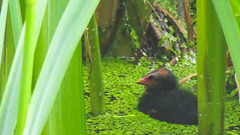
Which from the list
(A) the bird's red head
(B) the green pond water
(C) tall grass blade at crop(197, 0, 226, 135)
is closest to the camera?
(C) tall grass blade at crop(197, 0, 226, 135)

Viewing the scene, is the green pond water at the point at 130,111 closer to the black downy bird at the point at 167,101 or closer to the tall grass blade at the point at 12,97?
the black downy bird at the point at 167,101

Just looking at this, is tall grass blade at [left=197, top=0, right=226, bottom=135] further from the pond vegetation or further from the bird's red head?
the bird's red head

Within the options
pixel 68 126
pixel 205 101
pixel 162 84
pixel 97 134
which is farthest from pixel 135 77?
pixel 68 126

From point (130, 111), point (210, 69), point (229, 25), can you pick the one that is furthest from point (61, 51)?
point (130, 111)

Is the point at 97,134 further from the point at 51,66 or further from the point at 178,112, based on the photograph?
the point at 51,66

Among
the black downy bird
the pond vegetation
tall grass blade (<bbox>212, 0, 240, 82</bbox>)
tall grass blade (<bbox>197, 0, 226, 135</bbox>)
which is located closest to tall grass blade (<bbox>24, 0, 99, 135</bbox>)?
the pond vegetation
